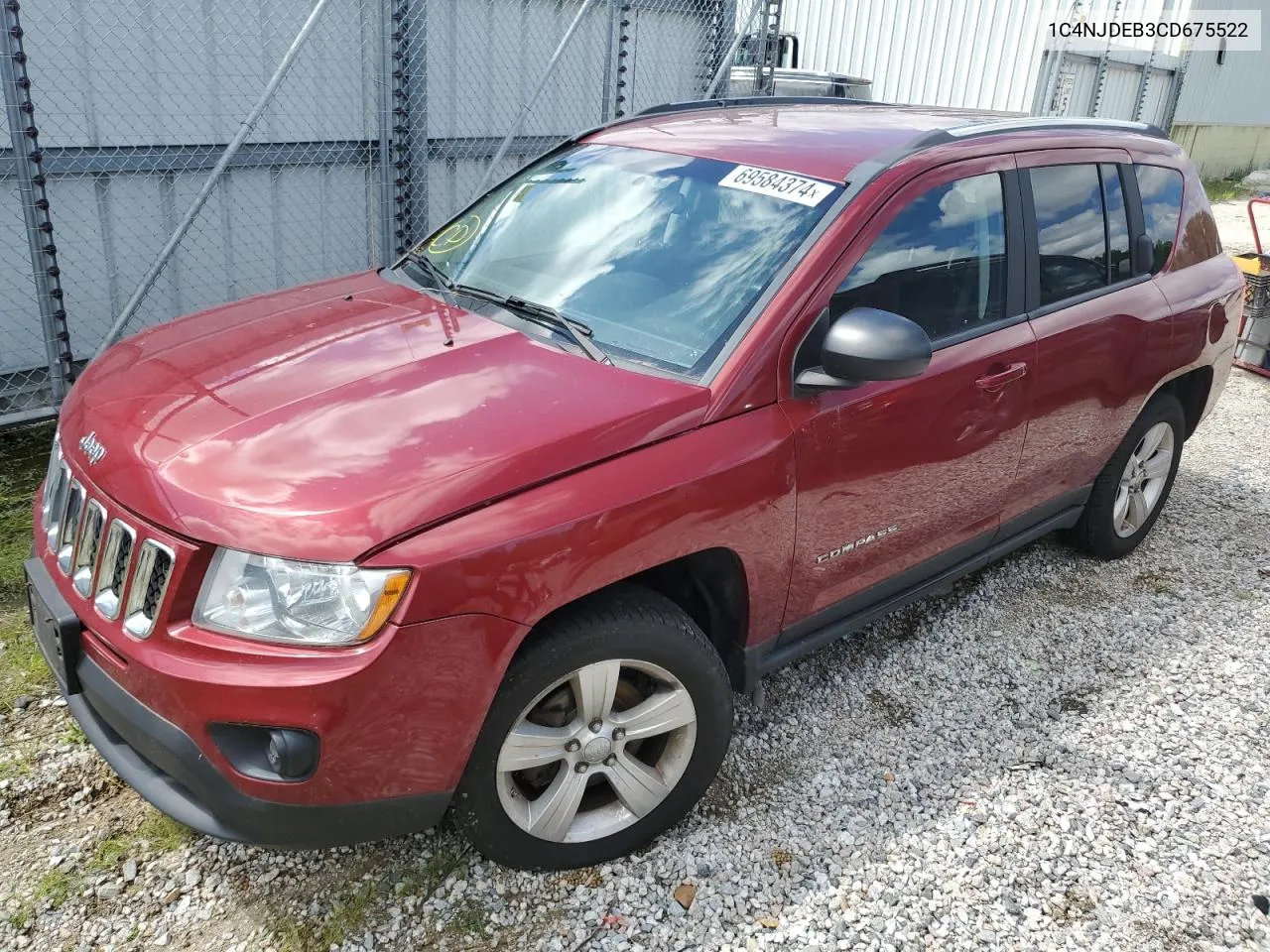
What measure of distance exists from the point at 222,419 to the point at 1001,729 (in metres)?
2.62

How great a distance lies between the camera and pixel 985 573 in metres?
4.46

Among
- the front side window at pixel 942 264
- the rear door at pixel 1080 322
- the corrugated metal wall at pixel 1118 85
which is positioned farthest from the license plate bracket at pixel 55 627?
the corrugated metal wall at pixel 1118 85

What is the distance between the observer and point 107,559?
2.28 metres

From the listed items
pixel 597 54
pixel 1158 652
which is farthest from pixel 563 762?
pixel 597 54

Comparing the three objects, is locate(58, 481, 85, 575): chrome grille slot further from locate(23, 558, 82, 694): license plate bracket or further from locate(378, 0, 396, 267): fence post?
locate(378, 0, 396, 267): fence post

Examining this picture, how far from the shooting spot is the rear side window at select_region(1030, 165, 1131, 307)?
3506mm

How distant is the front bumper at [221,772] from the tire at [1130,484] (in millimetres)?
3104

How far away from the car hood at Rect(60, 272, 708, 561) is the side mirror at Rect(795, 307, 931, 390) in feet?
1.22

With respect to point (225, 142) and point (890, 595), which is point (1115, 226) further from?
point (225, 142)

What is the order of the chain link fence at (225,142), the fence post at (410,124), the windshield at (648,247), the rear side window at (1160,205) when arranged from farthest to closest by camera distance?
1. the fence post at (410,124)
2. the chain link fence at (225,142)
3. the rear side window at (1160,205)
4. the windshield at (648,247)

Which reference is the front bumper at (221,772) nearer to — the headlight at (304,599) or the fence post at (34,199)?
the headlight at (304,599)

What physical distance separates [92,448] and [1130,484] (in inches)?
158

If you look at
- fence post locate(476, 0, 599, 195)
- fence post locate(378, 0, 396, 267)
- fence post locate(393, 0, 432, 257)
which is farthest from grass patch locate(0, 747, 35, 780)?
fence post locate(393, 0, 432, 257)

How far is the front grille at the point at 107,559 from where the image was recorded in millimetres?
2160
